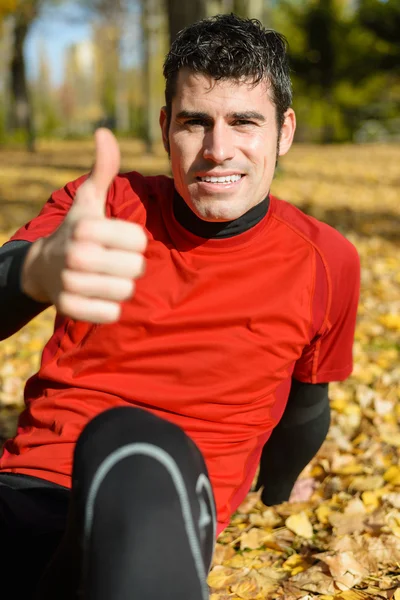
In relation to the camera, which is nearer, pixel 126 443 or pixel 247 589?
pixel 126 443

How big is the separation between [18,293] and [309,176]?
37.6 ft

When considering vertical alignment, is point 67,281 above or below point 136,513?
above

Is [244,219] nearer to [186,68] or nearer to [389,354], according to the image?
[186,68]

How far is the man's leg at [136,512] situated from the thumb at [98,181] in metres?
0.36

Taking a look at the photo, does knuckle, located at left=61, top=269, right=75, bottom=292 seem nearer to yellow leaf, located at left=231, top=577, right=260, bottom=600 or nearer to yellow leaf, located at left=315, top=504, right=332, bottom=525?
yellow leaf, located at left=231, top=577, right=260, bottom=600

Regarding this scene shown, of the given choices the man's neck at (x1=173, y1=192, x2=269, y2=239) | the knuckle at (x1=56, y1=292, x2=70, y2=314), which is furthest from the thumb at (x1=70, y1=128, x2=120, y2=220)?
the man's neck at (x1=173, y1=192, x2=269, y2=239)

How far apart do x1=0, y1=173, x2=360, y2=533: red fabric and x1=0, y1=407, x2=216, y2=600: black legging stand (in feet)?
1.59

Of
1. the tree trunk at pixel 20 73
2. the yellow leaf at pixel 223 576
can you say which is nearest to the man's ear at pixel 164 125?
the yellow leaf at pixel 223 576

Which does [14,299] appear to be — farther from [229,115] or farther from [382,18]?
[382,18]

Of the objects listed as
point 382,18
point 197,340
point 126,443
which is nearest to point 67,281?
point 126,443

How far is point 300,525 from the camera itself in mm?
2561

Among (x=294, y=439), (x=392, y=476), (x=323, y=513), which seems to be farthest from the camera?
(x=392, y=476)

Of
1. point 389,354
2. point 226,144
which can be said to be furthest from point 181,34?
point 389,354

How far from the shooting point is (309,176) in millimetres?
12398
